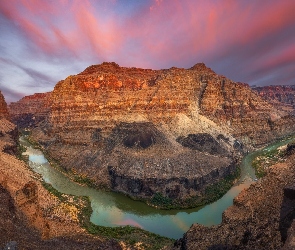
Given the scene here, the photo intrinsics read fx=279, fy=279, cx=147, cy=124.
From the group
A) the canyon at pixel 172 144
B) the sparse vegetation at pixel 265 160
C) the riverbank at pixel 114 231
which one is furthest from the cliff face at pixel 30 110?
the riverbank at pixel 114 231

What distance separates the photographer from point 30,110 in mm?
159500

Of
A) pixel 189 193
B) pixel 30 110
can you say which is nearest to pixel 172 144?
pixel 189 193

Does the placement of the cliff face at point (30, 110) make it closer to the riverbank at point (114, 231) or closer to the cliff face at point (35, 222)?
the riverbank at point (114, 231)

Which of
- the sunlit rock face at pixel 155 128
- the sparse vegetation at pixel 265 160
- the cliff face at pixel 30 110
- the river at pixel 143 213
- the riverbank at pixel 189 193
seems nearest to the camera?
the river at pixel 143 213

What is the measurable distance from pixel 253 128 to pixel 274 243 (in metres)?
68.5

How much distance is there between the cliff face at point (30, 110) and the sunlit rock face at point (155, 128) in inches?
2339

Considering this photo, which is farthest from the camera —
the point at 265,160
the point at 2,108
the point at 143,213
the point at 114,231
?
the point at 2,108

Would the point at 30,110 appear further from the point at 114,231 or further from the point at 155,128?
the point at 114,231

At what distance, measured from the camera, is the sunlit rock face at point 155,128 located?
46312mm

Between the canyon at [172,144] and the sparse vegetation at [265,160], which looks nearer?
the canyon at [172,144]

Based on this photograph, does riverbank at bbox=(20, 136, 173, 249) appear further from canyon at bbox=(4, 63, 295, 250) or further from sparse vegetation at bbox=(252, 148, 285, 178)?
sparse vegetation at bbox=(252, 148, 285, 178)

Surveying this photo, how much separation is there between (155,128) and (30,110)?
396ft

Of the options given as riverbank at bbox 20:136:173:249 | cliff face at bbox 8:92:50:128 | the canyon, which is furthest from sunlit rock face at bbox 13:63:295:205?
cliff face at bbox 8:92:50:128

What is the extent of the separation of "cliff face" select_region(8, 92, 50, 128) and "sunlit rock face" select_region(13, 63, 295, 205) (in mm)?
59415
